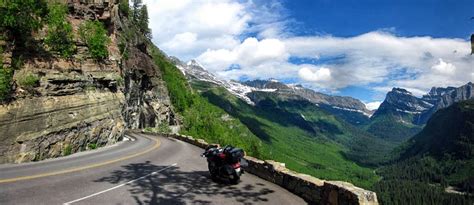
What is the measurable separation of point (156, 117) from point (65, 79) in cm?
7519

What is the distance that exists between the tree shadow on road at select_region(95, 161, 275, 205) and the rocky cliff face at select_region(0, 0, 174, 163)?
33.0 ft

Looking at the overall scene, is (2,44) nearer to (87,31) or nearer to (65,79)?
(65,79)

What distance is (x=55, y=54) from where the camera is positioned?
34.4m

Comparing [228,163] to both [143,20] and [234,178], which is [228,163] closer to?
[234,178]

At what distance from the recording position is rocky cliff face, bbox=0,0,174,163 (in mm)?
24953

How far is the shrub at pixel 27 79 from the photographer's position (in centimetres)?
2771

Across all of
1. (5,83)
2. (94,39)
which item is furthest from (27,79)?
(94,39)

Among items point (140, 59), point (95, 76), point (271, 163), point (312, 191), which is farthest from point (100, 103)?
point (140, 59)

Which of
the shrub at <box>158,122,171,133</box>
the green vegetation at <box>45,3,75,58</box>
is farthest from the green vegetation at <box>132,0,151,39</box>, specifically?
the green vegetation at <box>45,3,75,58</box>

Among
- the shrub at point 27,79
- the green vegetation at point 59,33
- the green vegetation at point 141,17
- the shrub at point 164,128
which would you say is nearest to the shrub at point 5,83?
the shrub at point 27,79

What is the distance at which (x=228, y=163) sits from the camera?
1662 cm

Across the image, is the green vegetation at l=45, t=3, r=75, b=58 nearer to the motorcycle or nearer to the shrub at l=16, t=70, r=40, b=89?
the shrub at l=16, t=70, r=40, b=89

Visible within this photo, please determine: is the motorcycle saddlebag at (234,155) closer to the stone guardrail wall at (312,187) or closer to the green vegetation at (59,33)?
the stone guardrail wall at (312,187)

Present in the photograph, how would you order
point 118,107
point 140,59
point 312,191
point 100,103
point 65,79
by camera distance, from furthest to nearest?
point 140,59 < point 118,107 < point 100,103 < point 65,79 < point 312,191
